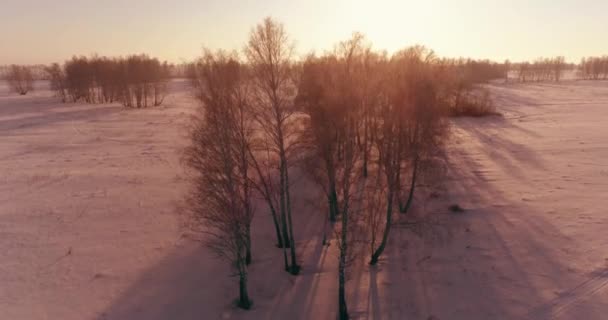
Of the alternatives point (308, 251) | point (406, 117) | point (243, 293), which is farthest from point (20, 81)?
point (406, 117)

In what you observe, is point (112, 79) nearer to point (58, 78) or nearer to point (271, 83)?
point (58, 78)

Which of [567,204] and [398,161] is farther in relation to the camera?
[567,204]

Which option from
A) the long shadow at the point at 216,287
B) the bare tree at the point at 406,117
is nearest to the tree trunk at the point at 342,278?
the long shadow at the point at 216,287

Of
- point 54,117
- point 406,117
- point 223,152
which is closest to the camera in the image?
point 223,152

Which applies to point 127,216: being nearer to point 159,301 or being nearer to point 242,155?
point 159,301

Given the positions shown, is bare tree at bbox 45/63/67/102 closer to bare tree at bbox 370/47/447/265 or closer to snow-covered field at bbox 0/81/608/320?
snow-covered field at bbox 0/81/608/320

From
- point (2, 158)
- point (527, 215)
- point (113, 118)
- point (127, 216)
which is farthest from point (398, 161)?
point (113, 118)
